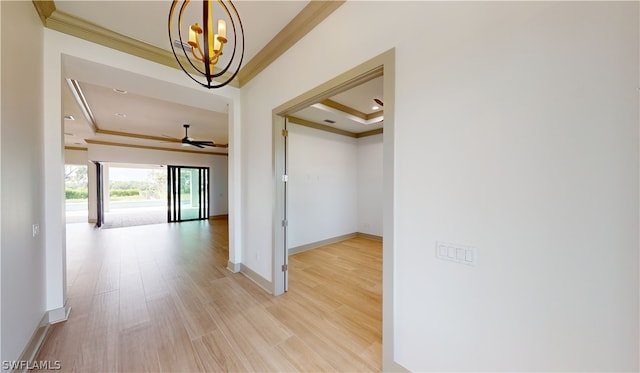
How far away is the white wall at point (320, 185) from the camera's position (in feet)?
15.2

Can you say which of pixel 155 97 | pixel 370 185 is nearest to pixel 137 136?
pixel 155 97

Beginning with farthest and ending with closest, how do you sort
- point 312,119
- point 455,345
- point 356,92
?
point 312,119 < point 356,92 < point 455,345

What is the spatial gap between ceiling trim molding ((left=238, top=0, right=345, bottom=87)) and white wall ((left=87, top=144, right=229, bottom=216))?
7.32 m

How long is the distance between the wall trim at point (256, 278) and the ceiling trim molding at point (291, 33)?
2.86 m

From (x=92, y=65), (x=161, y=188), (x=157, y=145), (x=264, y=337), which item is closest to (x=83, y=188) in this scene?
(x=161, y=188)

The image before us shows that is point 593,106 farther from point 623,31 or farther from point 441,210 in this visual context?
point 441,210

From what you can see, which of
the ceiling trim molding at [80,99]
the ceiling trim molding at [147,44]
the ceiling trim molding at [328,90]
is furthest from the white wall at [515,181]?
the ceiling trim molding at [80,99]

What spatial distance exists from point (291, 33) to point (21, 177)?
2620 mm

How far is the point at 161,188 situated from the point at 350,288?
1843 centimetres

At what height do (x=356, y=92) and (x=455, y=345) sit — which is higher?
(x=356, y=92)

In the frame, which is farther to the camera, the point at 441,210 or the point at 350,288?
the point at 350,288

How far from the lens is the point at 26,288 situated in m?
1.75

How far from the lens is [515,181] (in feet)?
3.67

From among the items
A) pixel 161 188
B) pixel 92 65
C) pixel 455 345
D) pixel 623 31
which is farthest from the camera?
pixel 161 188
